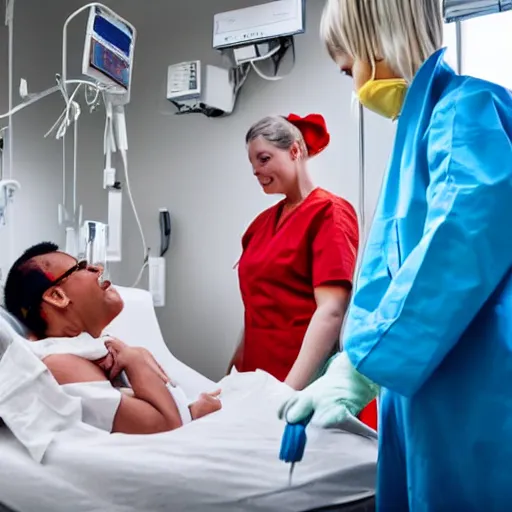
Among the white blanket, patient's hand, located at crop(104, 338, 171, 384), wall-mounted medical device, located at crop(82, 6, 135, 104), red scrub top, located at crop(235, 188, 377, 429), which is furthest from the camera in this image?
wall-mounted medical device, located at crop(82, 6, 135, 104)

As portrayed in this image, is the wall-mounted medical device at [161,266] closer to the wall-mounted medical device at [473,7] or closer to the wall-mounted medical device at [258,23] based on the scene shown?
the wall-mounted medical device at [258,23]

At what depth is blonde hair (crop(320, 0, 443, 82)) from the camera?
1018mm

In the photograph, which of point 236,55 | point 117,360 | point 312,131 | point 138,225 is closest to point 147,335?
point 117,360

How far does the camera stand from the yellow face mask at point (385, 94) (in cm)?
104

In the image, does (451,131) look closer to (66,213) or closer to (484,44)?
(484,44)

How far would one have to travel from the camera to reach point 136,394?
1481mm

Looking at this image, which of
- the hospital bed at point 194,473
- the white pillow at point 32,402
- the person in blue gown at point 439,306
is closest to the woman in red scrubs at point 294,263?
the hospital bed at point 194,473

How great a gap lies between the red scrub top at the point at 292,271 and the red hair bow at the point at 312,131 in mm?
249

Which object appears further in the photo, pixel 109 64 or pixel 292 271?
pixel 109 64

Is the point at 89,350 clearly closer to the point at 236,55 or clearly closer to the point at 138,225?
the point at 138,225

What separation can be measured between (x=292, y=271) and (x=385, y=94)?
908mm

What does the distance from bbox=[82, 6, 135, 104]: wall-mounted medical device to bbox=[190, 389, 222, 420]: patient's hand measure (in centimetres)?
111

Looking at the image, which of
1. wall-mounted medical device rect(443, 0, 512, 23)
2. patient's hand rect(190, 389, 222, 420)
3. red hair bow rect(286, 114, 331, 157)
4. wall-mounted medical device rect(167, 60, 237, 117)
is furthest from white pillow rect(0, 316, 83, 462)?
wall-mounted medical device rect(167, 60, 237, 117)

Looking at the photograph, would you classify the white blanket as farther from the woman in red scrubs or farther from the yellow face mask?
the yellow face mask
